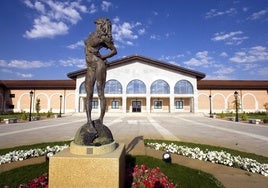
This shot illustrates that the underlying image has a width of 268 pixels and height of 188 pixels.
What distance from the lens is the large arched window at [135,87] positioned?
4069cm

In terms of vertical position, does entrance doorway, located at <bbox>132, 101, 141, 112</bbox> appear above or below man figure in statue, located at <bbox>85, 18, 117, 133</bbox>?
below

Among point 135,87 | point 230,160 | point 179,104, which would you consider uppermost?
point 135,87

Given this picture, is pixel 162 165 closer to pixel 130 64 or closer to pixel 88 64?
pixel 88 64

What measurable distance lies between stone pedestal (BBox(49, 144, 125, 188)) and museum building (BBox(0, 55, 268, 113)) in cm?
3595

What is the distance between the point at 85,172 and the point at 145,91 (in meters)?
37.3

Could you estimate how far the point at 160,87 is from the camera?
1613 inches

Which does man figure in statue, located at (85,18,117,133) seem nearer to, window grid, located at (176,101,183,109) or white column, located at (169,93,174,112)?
white column, located at (169,93,174,112)

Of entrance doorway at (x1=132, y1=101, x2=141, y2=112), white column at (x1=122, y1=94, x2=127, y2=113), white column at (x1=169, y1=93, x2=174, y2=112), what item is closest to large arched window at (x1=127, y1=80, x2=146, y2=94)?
white column at (x1=122, y1=94, x2=127, y2=113)

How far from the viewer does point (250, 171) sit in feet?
18.7

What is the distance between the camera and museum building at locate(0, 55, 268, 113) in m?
40.6

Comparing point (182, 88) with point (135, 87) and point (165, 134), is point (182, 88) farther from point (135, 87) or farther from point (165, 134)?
point (165, 134)

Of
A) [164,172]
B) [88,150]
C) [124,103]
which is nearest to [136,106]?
[124,103]

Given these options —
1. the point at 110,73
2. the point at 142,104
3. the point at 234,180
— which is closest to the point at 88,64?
the point at 234,180

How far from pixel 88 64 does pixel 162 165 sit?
347 cm
